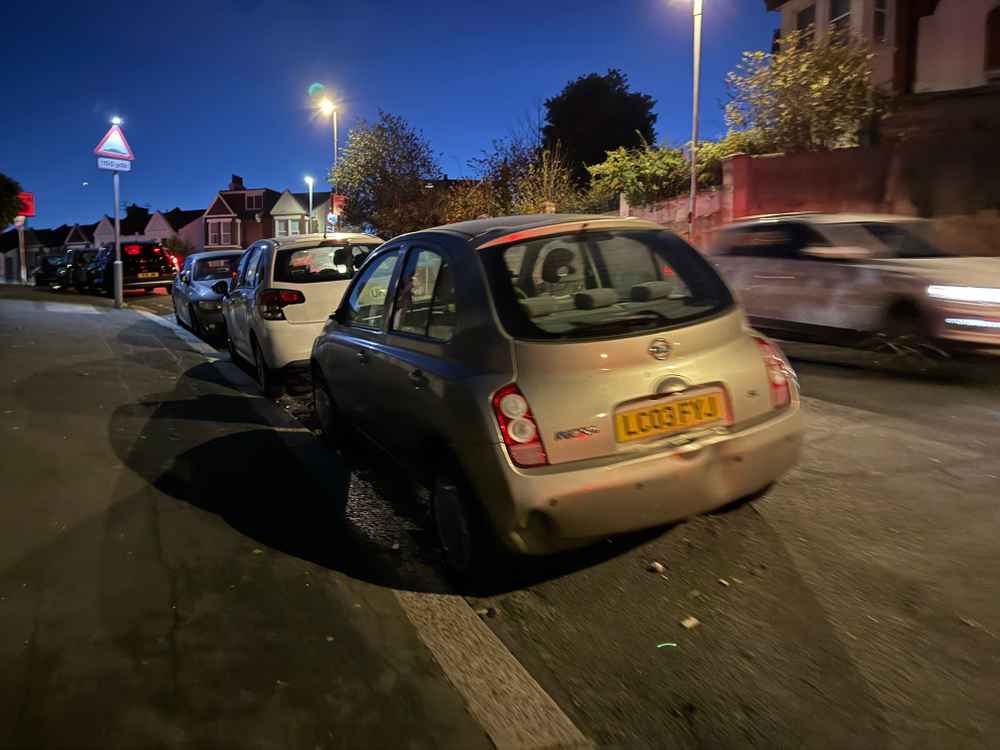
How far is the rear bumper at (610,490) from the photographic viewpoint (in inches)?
121

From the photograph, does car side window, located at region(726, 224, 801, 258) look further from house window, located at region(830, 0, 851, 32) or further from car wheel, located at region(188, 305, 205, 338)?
house window, located at region(830, 0, 851, 32)

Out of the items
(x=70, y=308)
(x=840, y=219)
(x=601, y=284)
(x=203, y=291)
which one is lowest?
(x=70, y=308)

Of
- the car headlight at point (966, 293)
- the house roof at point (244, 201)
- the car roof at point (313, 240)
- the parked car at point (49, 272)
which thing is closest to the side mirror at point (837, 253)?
the car headlight at point (966, 293)

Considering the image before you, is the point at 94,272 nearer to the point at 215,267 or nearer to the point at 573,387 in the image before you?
the point at 215,267

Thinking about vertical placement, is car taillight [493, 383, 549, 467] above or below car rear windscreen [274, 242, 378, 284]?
below

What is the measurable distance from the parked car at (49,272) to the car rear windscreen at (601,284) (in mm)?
31208

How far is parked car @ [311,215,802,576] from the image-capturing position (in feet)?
10.3

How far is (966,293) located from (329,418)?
6.06 meters

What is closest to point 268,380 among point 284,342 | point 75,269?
point 284,342

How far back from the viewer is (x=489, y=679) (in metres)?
2.86

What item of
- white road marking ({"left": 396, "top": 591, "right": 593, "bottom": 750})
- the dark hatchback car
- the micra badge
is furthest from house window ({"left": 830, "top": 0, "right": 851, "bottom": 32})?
white road marking ({"left": 396, "top": 591, "right": 593, "bottom": 750})

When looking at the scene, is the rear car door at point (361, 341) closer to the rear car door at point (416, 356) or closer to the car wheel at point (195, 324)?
the rear car door at point (416, 356)

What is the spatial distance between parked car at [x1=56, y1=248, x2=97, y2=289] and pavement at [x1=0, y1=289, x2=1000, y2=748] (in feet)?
79.0

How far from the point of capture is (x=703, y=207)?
20016mm
